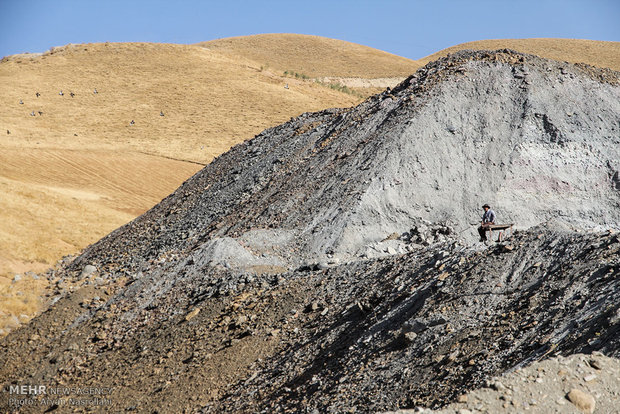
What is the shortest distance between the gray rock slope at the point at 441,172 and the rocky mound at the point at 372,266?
50 millimetres

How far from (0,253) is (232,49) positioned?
67060mm

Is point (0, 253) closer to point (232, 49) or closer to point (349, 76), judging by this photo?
point (349, 76)

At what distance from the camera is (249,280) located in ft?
43.1

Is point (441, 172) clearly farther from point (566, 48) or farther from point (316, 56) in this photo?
point (566, 48)

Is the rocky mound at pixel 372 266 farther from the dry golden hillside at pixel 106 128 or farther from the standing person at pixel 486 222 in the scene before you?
the dry golden hillside at pixel 106 128

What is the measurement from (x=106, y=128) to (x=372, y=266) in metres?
35.5

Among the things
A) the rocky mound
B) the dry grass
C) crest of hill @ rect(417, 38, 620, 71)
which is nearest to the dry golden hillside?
the dry grass

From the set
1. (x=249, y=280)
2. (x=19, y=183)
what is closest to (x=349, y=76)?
(x=19, y=183)

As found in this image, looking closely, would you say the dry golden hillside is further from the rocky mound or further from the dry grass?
the rocky mound

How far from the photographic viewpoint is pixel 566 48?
74562mm

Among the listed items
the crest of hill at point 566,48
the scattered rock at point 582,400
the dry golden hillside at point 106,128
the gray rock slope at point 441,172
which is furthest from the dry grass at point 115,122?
the scattered rock at point 582,400

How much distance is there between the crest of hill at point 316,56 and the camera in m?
70.9

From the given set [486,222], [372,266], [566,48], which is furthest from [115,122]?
[566,48]

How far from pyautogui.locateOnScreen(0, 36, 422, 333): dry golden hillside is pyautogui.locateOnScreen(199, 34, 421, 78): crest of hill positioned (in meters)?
2.83
